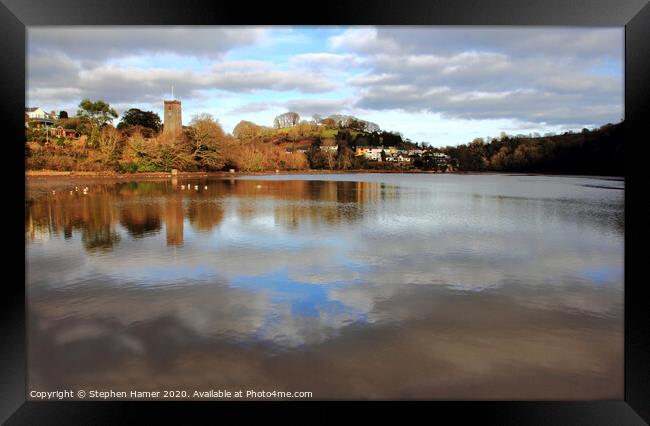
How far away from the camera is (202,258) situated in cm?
783

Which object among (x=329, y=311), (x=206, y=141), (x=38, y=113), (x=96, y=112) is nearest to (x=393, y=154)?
(x=206, y=141)

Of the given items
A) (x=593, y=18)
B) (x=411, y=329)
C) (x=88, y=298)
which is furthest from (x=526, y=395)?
(x=88, y=298)

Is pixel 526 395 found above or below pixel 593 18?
below

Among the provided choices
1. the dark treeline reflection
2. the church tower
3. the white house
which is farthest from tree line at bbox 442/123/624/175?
the white house

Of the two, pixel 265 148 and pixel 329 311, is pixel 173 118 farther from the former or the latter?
pixel 329 311

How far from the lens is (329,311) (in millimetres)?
5117

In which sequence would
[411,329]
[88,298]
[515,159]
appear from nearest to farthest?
[411,329] → [88,298] → [515,159]

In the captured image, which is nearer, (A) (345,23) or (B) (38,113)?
(A) (345,23)

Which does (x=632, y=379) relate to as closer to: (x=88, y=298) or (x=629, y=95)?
(x=629, y=95)

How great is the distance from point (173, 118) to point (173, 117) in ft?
0.67

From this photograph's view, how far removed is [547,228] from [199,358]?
33.6ft

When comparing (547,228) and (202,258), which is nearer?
(202,258)

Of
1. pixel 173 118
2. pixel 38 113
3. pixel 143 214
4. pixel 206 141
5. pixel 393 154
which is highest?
pixel 173 118

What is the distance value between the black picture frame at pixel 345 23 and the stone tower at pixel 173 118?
3580 centimetres
